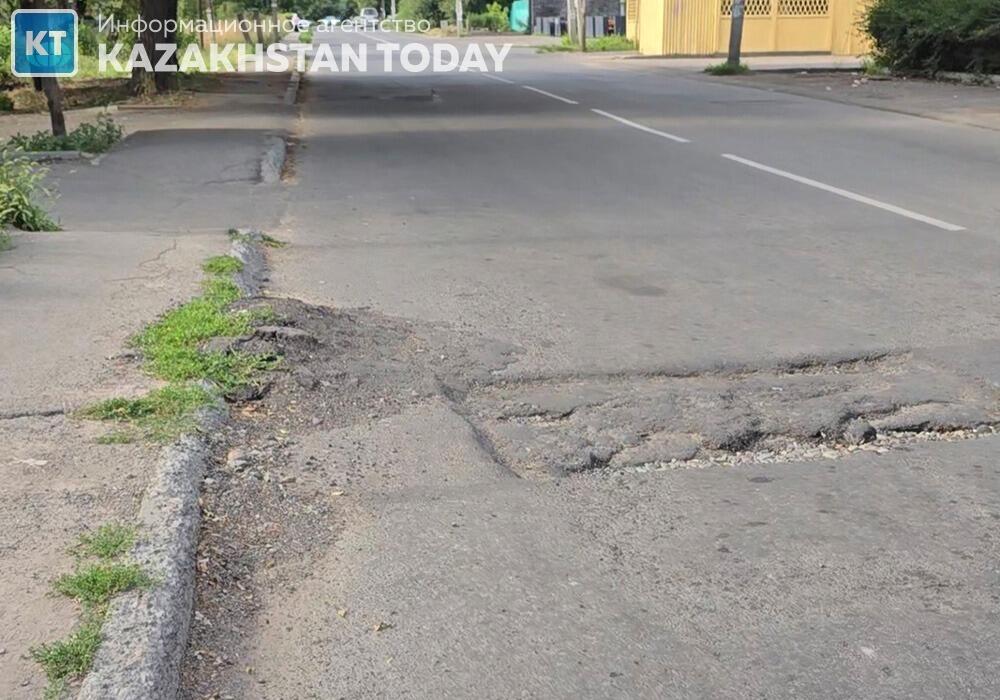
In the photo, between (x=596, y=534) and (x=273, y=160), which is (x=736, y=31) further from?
(x=596, y=534)

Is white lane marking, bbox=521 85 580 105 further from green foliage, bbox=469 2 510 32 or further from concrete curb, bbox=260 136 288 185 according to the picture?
green foliage, bbox=469 2 510 32

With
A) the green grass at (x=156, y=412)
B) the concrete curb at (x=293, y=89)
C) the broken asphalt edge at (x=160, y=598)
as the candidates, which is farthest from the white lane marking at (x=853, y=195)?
the concrete curb at (x=293, y=89)

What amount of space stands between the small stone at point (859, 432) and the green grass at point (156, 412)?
Result: 263cm

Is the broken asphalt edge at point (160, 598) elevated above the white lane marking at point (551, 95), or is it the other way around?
the white lane marking at point (551, 95)

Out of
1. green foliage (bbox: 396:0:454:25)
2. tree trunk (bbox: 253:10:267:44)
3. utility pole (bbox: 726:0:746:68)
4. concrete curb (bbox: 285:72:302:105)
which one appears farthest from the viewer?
green foliage (bbox: 396:0:454:25)

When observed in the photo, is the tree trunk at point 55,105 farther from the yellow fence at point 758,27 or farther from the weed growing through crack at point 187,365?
the yellow fence at point 758,27

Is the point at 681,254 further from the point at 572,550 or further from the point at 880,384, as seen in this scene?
the point at 572,550

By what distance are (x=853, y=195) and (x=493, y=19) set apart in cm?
7161

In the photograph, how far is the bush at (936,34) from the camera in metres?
24.5

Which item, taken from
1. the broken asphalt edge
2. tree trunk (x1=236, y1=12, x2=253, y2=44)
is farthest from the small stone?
tree trunk (x1=236, y1=12, x2=253, y2=44)

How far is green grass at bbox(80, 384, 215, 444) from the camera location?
441 cm

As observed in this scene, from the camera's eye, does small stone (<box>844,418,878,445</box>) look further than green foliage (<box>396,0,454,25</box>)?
No

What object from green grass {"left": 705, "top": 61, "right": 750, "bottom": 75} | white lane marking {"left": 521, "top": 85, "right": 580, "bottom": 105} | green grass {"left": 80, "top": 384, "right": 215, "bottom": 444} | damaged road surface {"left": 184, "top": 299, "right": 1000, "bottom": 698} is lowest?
damaged road surface {"left": 184, "top": 299, "right": 1000, "bottom": 698}

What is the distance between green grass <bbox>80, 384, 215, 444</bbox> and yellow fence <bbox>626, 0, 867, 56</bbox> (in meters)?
37.5
